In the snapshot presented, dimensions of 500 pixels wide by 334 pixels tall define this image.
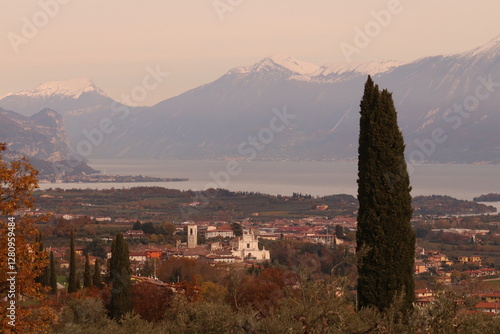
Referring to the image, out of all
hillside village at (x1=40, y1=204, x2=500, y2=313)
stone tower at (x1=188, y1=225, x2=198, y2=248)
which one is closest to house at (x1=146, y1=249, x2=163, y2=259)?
hillside village at (x1=40, y1=204, x2=500, y2=313)

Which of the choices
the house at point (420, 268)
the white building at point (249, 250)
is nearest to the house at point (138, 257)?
the white building at point (249, 250)

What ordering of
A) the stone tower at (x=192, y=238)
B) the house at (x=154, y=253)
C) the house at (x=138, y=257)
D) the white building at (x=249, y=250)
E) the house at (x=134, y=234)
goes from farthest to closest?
the house at (x=134, y=234)
the stone tower at (x=192, y=238)
the white building at (x=249, y=250)
the house at (x=154, y=253)
the house at (x=138, y=257)

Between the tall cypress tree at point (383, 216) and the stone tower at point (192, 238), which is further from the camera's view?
the stone tower at point (192, 238)

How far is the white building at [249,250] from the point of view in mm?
61031

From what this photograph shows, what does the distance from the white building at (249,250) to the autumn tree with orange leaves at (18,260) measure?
4978 cm

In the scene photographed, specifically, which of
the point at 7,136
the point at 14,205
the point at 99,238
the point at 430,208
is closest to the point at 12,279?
the point at 14,205

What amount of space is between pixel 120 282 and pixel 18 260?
47.5 ft

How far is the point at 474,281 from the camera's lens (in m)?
10.2

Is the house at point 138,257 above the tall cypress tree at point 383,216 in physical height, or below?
below

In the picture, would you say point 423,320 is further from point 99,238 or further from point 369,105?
point 99,238

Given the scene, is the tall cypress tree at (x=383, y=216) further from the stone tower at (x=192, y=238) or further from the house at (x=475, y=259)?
the stone tower at (x=192, y=238)

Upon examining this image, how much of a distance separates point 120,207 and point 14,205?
105296 mm

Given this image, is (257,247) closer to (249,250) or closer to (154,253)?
(249,250)

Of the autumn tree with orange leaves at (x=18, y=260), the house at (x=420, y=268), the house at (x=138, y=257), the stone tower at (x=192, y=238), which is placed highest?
the autumn tree with orange leaves at (x=18, y=260)
